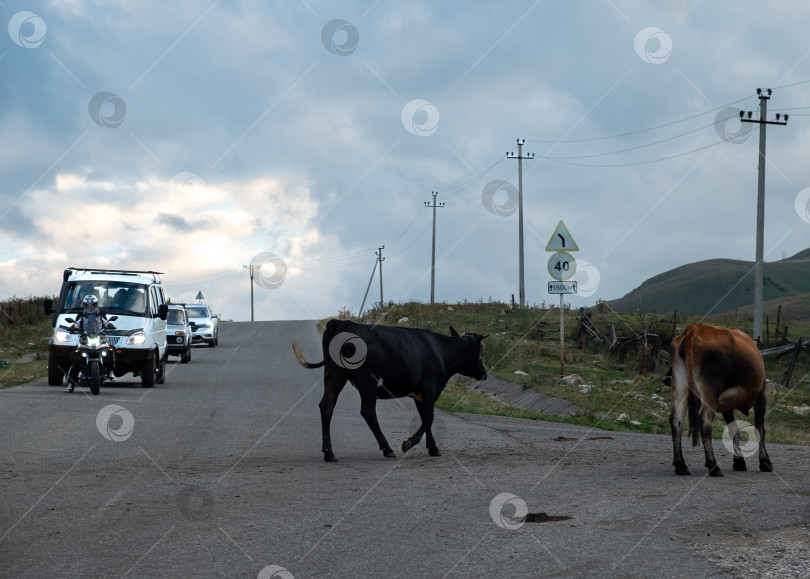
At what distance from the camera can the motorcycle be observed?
64.1ft

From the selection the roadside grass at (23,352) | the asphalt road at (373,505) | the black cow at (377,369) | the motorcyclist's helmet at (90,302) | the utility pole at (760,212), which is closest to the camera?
the asphalt road at (373,505)

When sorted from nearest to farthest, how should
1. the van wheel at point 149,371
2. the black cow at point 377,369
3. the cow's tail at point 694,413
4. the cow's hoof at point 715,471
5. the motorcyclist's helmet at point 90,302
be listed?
the cow's hoof at point 715,471 → the cow's tail at point 694,413 → the black cow at point 377,369 → the motorcyclist's helmet at point 90,302 → the van wheel at point 149,371


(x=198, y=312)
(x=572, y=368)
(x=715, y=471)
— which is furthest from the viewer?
(x=198, y=312)

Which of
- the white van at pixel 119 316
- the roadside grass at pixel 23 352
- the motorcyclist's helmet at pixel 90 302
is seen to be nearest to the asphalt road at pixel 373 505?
the motorcyclist's helmet at pixel 90 302

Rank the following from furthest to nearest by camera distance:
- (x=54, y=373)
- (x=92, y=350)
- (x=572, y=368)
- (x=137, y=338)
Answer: (x=572, y=368)
(x=54, y=373)
(x=137, y=338)
(x=92, y=350)

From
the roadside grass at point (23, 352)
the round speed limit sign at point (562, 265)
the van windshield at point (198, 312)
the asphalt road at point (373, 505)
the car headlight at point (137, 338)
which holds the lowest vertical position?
the asphalt road at point (373, 505)

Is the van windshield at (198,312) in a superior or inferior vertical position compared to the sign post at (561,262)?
inferior

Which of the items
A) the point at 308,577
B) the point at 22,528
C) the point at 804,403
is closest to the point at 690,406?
the point at 308,577

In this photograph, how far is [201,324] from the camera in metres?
41.6

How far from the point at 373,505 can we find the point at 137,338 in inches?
582

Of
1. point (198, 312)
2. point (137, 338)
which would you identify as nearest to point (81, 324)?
point (137, 338)

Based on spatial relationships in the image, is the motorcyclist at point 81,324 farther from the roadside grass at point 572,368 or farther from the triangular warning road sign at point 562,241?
the triangular warning road sign at point 562,241

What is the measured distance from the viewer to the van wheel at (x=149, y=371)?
21.9 meters

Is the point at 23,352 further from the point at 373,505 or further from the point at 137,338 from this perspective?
the point at 373,505
